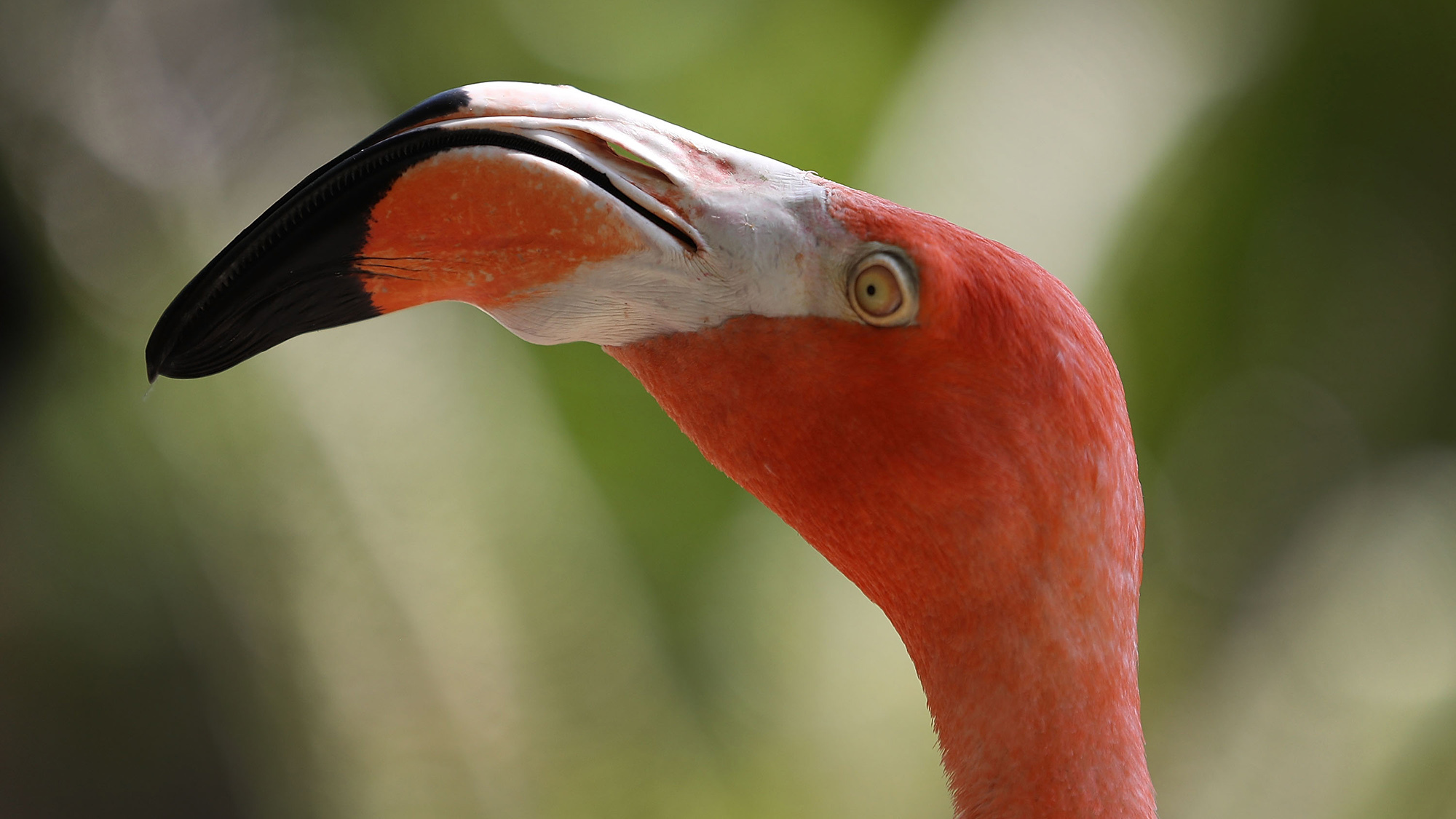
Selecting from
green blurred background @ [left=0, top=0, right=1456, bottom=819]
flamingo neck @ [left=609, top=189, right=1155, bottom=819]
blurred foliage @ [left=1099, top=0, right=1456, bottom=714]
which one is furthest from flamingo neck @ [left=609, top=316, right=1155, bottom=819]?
blurred foliage @ [left=1099, top=0, right=1456, bottom=714]

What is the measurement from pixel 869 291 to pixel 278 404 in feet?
5.39

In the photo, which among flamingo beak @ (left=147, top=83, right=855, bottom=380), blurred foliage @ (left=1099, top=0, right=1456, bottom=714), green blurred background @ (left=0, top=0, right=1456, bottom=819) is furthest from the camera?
blurred foliage @ (left=1099, top=0, right=1456, bottom=714)

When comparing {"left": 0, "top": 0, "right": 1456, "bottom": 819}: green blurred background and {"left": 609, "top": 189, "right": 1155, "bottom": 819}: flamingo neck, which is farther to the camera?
{"left": 0, "top": 0, "right": 1456, "bottom": 819}: green blurred background

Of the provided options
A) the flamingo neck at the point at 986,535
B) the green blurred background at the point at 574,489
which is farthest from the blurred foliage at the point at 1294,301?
the flamingo neck at the point at 986,535

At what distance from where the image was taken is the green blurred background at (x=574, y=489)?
2.03m

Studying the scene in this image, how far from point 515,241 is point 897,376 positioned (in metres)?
0.29

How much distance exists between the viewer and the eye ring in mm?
722

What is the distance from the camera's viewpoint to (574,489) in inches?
84.5

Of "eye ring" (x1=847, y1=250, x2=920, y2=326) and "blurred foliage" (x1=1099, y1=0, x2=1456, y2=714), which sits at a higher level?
"blurred foliage" (x1=1099, y1=0, x2=1456, y2=714)

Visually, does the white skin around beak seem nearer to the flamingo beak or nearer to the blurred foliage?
the flamingo beak

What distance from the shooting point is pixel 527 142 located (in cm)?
69

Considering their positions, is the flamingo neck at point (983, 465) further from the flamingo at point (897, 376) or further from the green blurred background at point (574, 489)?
the green blurred background at point (574, 489)

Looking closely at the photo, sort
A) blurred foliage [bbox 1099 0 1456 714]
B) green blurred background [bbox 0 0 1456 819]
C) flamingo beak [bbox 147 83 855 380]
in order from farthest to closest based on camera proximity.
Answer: blurred foliage [bbox 1099 0 1456 714] < green blurred background [bbox 0 0 1456 819] < flamingo beak [bbox 147 83 855 380]

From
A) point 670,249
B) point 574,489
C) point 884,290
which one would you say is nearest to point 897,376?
point 884,290
